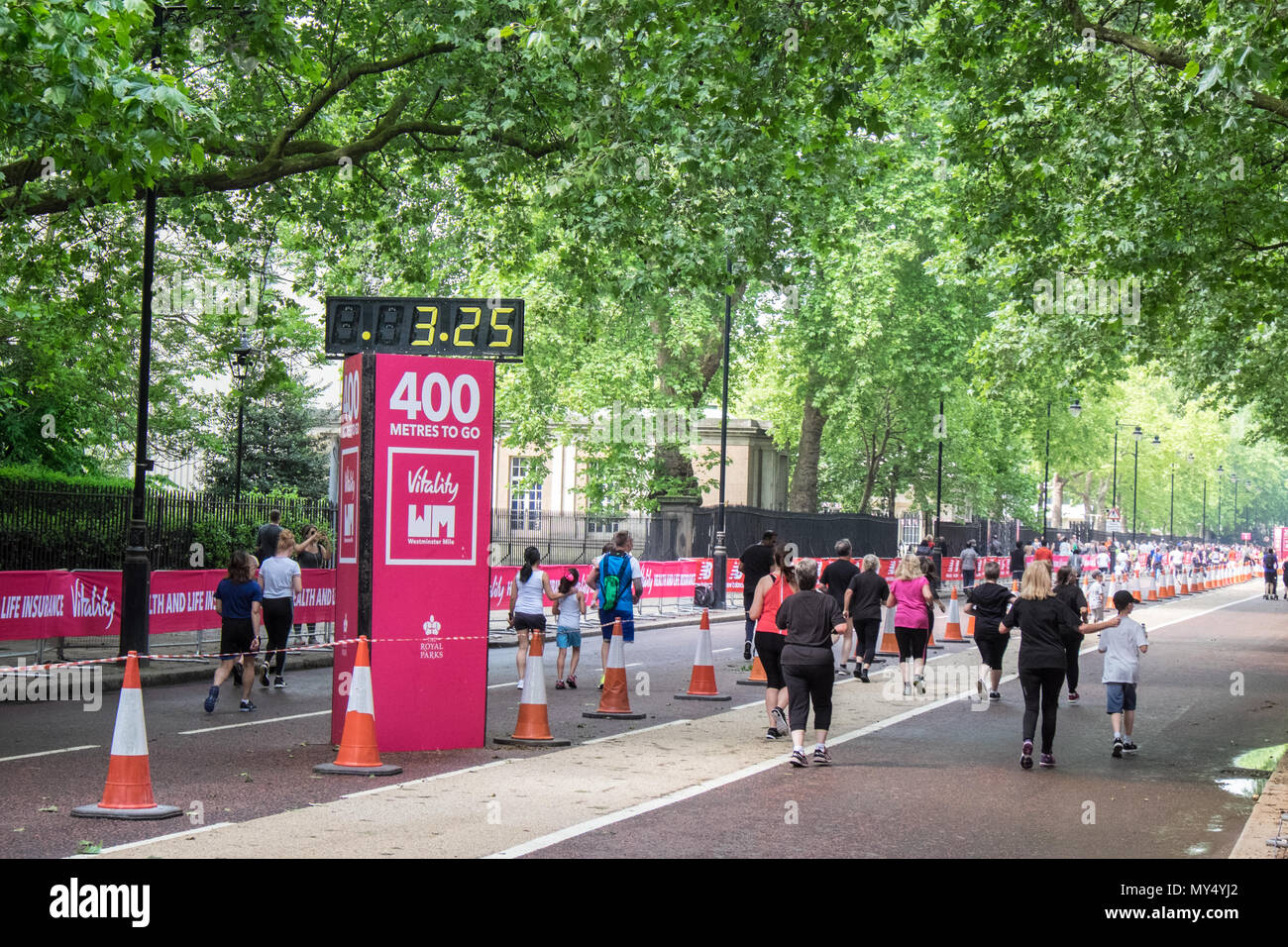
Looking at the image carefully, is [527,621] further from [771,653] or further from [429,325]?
[429,325]

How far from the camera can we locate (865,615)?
684 inches

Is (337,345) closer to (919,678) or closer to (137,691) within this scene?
(137,691)

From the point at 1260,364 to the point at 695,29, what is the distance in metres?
23.5

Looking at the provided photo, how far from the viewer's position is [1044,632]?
12125 millimetres

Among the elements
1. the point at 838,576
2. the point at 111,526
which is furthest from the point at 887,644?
the point at 111,526

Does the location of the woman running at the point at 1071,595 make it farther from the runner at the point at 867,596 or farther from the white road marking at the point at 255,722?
the white road marking at the point at 255,722

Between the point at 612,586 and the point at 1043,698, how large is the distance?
20.8 feet

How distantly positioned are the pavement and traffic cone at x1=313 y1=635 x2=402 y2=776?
0.18 metres

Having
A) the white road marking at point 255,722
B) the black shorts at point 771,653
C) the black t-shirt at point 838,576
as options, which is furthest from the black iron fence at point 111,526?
the black shorts at point 771,653

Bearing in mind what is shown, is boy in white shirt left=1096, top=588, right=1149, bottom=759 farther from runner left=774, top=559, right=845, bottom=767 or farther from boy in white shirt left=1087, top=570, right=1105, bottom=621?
boy in white shirt left=1087, top=570, right=1105, bottom=621

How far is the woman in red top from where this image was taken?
13.4 metres

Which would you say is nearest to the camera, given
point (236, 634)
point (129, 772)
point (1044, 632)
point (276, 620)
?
point (129, 772)

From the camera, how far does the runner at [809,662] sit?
11.9 m

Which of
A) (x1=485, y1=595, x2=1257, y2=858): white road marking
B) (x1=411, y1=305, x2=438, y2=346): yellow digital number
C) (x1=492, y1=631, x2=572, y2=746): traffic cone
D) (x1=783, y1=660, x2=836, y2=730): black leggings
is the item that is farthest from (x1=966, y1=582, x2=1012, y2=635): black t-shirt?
(x1=411, y1=305, x2=438, y2=346): yellow digital number
